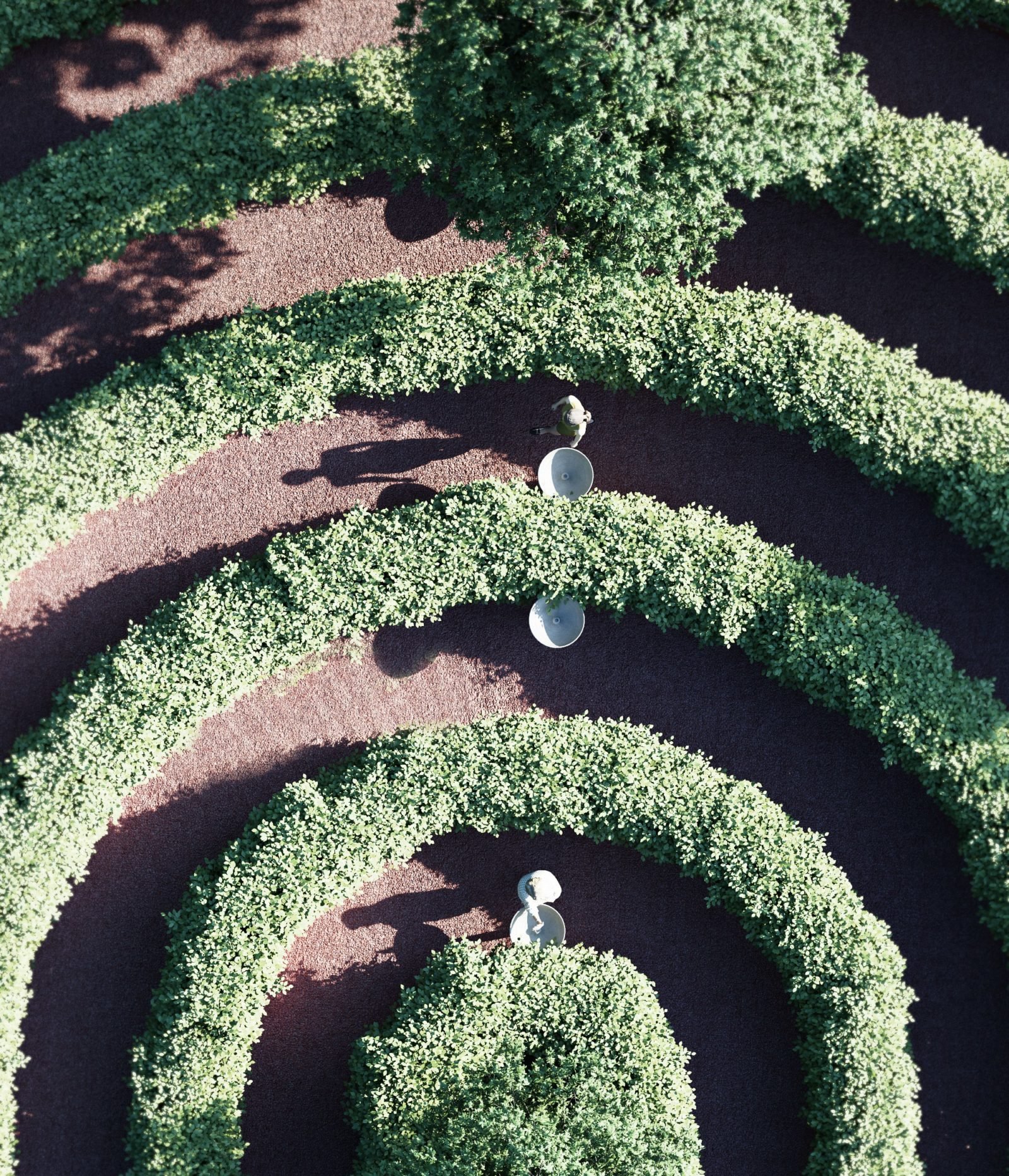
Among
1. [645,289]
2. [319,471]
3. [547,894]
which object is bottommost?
[547,894]

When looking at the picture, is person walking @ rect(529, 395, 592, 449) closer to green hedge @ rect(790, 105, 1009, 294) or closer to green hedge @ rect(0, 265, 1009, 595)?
green hedge @ rect(0, 265, 1009, 595)

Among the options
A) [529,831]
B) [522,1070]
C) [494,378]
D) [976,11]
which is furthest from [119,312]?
[976,11]

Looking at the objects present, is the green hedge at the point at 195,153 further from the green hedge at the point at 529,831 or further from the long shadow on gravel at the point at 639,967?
the long shadow on gravel at the point at 639,967

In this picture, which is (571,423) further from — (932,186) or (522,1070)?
(522,1070)

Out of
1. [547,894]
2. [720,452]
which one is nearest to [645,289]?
[720,452]

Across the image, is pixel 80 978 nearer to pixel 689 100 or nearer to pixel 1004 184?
pixel 689 100

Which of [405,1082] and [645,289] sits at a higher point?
[645,289]

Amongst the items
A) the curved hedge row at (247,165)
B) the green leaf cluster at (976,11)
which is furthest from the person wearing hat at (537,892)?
the green leaf cluster at (976,11)
